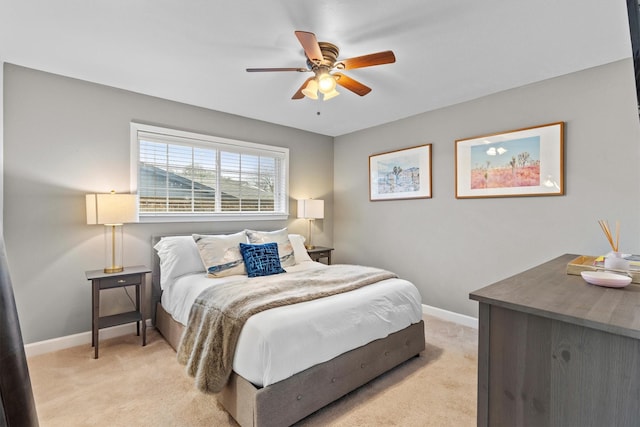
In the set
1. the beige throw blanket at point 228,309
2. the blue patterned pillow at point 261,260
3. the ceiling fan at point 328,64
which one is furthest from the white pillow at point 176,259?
the ceiling fan at point 328,64

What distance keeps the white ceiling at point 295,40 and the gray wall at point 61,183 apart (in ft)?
0.65

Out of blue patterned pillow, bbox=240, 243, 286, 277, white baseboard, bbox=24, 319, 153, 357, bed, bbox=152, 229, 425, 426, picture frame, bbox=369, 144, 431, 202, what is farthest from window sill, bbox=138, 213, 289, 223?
picture frame, bbox=369, 144, 431, 202

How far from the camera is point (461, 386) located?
2287 millimetres

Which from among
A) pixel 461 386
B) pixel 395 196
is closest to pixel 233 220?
pixel 395 196

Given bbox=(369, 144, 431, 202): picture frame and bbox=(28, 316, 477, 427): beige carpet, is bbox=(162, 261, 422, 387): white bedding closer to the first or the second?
bbox=(28, 316, 477, 427): beige carpet

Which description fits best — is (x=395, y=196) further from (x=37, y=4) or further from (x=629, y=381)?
(x=37, y=4)

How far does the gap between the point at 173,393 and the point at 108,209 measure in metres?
1.68

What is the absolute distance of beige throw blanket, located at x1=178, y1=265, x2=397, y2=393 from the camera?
1.88 metres

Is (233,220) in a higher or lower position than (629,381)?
higher

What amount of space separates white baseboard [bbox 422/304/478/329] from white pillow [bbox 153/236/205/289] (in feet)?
8.77

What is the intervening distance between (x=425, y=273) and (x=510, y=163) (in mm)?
1564

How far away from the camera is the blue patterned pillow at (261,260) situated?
9.76ft

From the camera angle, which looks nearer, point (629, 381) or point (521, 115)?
point (629, 381)

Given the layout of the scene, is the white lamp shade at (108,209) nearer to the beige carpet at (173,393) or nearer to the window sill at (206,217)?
the window sill at (206,217)
